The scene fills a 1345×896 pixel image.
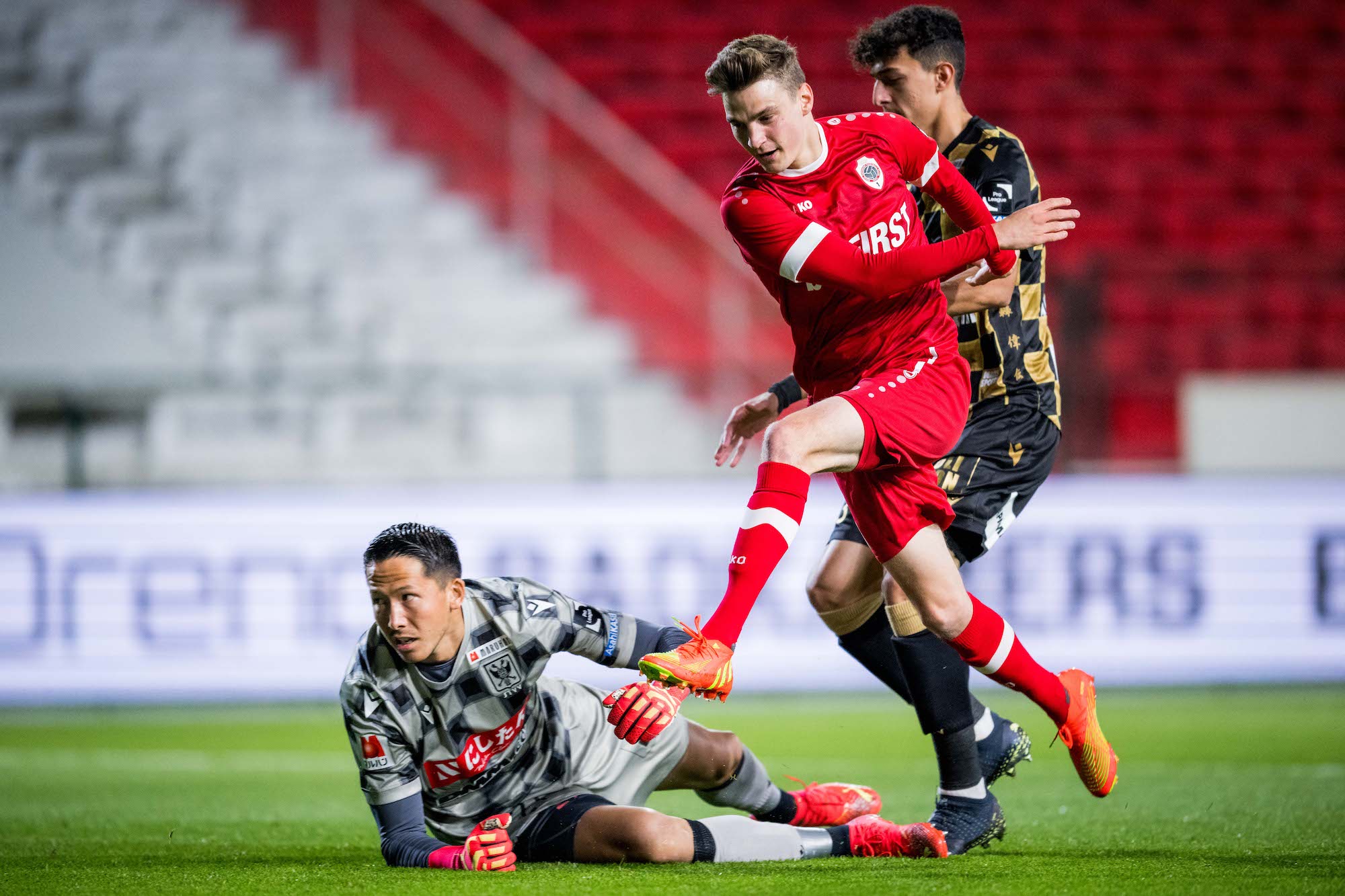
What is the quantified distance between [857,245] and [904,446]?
0.51m

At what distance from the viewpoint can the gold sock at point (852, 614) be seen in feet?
14.4

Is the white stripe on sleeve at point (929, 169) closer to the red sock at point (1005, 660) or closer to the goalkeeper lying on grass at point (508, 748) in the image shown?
the red sock at point (1005, 660)

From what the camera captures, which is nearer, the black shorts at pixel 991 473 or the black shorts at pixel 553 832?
the black shorts at pixel 553 832

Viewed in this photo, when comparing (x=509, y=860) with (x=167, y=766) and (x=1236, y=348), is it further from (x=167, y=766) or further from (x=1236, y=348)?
(x=1236, y=348)

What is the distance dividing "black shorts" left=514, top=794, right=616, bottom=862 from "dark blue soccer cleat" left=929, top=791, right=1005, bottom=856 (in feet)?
2.92

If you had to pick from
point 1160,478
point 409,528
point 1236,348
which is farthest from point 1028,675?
point 1236,348

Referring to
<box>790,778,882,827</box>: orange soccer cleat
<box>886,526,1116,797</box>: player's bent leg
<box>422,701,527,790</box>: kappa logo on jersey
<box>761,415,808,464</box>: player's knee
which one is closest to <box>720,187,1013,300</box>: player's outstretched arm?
<box>761,415,808,464</box>: player's knee

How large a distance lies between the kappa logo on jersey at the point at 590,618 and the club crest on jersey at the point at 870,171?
50.9 inches

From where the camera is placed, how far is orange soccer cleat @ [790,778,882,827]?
435 centimetres

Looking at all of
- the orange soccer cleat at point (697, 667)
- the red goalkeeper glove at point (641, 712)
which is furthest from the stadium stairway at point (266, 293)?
the red goalkeeper glove at point (641, 712)

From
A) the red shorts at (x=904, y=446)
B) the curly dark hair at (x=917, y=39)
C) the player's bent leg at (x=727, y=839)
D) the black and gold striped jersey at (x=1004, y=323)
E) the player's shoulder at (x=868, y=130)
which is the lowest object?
the player's bent leg at (x=727, y=839)

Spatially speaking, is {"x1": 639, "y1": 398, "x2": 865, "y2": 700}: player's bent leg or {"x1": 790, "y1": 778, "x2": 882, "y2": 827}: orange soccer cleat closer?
{"x1": 639, "y1": 398, "x2": 865, "y2": 700}: player's bent leg

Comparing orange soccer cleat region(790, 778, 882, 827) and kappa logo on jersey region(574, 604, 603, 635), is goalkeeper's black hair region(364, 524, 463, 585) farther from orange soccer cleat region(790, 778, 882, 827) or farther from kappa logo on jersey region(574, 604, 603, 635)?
orange soccer cleat region(790, 778, 882, 827)

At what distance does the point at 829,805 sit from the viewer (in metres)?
4.38
